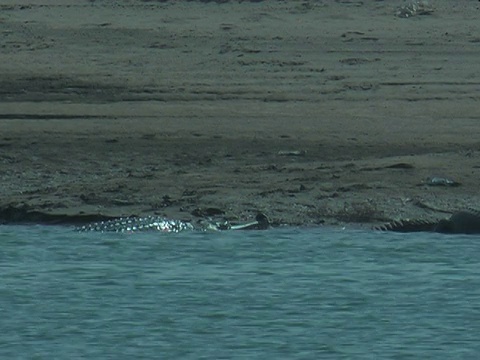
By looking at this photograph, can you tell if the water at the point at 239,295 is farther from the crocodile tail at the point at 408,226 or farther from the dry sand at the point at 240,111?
the dry sand at the point at 240,111

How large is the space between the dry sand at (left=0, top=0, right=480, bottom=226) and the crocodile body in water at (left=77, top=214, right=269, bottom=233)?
0.17 metres

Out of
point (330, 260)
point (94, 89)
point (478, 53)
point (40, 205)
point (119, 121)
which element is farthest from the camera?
point (478, 53)

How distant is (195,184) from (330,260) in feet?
7.41

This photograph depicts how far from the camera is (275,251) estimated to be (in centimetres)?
1251

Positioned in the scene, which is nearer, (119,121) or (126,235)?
(126,235)

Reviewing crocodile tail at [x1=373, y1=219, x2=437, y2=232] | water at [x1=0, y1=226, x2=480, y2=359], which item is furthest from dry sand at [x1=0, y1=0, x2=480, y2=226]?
water at [x1=0, y1=226, x2=480, y2=359]

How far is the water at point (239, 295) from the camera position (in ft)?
33.2

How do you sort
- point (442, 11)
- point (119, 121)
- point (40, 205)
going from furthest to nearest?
point (442, 11)
point (119, 121)
point (40, 205)

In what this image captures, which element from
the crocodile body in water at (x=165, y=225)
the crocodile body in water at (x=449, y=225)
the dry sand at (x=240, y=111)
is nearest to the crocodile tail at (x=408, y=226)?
the crocodile body in water at (x=449, y=225)

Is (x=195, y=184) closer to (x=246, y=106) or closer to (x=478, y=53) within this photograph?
(x=246, y=106)

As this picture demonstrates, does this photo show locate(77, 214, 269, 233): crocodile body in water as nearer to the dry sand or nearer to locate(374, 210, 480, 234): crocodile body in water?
the dry sand

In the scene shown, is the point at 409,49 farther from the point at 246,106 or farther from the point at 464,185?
the point at 464,185

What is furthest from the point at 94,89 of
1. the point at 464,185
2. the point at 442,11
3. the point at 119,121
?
the point at 442,11

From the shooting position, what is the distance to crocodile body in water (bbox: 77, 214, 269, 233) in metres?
13.0
